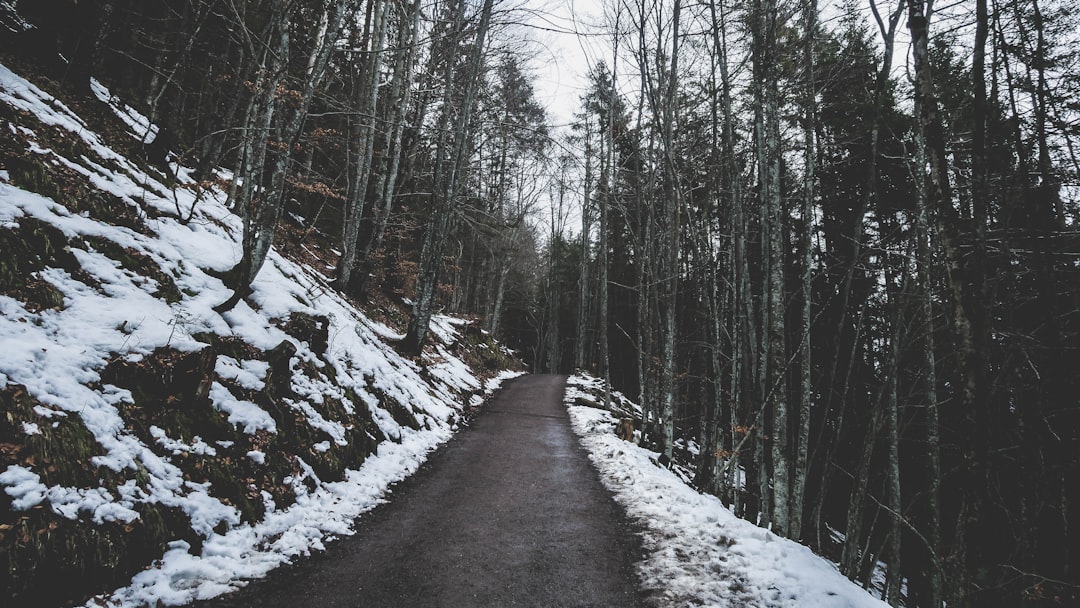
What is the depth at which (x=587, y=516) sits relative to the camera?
5.52 metres

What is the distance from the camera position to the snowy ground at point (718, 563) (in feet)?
11.9

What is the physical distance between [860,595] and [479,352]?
1889 cm

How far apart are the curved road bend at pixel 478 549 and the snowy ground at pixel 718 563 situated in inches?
10.7

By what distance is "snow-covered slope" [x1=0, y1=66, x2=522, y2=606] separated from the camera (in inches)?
124

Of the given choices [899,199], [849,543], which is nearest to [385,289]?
[849,543]

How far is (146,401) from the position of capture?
430 centimetres

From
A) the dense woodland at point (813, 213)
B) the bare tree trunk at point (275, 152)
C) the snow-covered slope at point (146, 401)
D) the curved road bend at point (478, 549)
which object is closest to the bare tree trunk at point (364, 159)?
the dense woodland at point (813, 213)

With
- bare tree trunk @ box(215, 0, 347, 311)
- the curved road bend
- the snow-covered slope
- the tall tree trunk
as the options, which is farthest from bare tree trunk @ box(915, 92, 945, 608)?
bare tree trunk @ box(215, 0, 347, 311)

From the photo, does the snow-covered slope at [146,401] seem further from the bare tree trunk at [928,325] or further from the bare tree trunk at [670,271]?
the bare tree trunk at [928,325]

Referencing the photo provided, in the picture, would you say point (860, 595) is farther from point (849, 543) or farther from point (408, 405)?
point (408, 405)

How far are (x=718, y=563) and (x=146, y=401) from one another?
5.65 metres

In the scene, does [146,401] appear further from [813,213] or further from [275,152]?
[813,213]

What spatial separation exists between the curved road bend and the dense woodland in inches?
107

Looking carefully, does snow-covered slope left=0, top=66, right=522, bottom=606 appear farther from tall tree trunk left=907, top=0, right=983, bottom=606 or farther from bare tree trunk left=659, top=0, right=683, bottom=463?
tall tree trunk left=907, top=0, right=983, bottom=606
